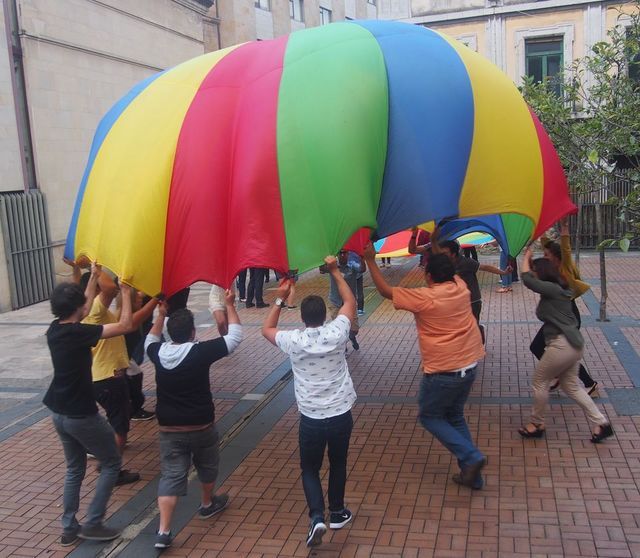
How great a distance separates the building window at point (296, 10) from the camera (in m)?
30.1

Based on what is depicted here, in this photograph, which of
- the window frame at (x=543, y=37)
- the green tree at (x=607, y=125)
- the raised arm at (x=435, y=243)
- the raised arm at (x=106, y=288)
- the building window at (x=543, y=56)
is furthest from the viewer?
the building window at (x=543, y=56)

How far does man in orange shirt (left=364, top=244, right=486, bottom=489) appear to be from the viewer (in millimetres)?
4996

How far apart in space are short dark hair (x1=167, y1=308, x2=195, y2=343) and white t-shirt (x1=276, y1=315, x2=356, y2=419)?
678mm

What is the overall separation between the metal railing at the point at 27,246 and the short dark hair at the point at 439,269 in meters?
11.0

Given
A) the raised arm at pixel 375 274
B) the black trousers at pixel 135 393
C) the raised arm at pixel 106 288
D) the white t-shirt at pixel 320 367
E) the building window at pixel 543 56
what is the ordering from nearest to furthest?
1. the white t-shirt at pixel 320 367
2. the raised arm at pixel 375 274
3. the raised arm at pixel 106 288
4. the black trousers at pixel 135 393
5. the building window at pixel 543 56

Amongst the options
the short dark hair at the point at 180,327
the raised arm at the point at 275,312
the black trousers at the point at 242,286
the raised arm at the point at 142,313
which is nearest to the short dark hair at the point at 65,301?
the raised arm at the point at 142,313

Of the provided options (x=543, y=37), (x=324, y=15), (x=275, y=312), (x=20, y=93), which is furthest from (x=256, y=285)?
(x=324, y=15)

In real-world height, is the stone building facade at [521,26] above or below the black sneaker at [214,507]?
above

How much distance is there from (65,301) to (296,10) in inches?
1133

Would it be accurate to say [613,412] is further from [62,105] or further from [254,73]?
[62,105]

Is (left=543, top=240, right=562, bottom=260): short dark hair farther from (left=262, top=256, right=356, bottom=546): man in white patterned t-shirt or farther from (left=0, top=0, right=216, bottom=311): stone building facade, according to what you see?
(left=0, top=0, right=216, bottom=311): stone building facade

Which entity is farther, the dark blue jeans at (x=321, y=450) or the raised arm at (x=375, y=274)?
the raised arm at (x=375, y=274)

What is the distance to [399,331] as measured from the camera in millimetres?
10641

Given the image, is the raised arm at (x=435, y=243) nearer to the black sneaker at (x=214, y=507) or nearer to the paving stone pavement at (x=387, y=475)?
the paving stone pavement at (x=387, y=475)
